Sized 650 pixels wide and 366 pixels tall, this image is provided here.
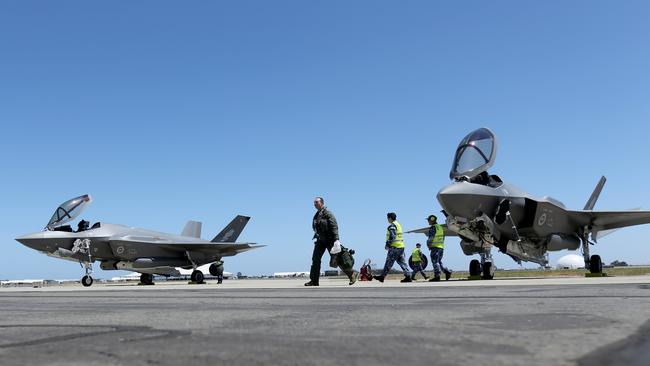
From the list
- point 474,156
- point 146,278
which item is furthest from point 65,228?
point 474,156

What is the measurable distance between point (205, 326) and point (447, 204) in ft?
36.7

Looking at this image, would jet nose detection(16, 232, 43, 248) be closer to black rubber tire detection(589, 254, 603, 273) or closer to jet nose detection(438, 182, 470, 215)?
jet nose detection(438, 182, 470, 215)

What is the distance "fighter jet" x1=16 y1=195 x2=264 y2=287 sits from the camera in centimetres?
2380

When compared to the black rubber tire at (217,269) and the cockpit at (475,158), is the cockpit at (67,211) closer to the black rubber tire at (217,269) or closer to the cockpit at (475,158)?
the black rubber tire at (217,269)

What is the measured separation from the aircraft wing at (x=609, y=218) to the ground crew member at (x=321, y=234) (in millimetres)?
10036

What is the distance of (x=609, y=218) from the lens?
766 inches

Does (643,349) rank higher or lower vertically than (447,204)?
lower

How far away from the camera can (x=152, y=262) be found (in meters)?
27.4

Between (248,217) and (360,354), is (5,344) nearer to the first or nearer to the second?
(360,354)

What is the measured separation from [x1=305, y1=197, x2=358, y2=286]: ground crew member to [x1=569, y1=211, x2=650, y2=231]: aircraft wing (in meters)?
10.0

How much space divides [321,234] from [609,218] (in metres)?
12.4

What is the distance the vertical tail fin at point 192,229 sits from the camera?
3422cm

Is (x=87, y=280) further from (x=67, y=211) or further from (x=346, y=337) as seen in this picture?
(x=346, y=337)

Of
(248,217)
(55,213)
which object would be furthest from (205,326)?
(248,217)
